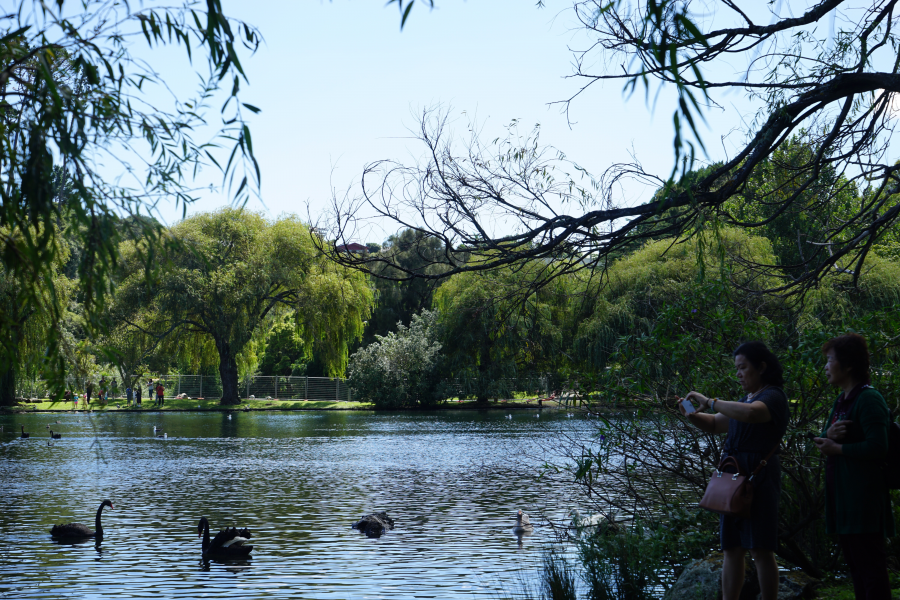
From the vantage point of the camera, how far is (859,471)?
3.86 m

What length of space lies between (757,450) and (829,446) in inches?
14.1

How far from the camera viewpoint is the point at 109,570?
8.90 metres

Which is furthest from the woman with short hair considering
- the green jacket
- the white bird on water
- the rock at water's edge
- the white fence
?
the white fence

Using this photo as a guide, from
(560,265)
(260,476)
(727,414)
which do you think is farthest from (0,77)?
(260,476)

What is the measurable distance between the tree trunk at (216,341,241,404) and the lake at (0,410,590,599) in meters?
13.3

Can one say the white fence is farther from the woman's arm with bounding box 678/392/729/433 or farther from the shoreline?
the woman's arm with bounding box 678/392/729/433

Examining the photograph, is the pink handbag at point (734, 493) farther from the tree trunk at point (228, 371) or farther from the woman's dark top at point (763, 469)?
the tree trunk at point (228, 371)

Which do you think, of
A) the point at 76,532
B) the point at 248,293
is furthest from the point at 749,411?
the point at 248,293

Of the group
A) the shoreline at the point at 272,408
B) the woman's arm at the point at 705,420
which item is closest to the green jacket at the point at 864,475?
the woman's arm at the point at 705,420

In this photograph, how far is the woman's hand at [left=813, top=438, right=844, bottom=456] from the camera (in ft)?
12.6

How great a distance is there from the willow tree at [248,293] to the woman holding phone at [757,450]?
3191cm

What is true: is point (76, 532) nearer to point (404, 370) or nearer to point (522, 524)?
point (522, 524)

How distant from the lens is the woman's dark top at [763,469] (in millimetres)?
4090

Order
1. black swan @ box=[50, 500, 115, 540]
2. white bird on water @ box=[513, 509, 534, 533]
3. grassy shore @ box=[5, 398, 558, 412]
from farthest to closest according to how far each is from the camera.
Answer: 1. grassy shore @ box=[5, 398, 558, 412]
2. white bird on water @ box=[513, 509, 534, 533]
3. black swan @ box=[50, 500, 115, 540]
